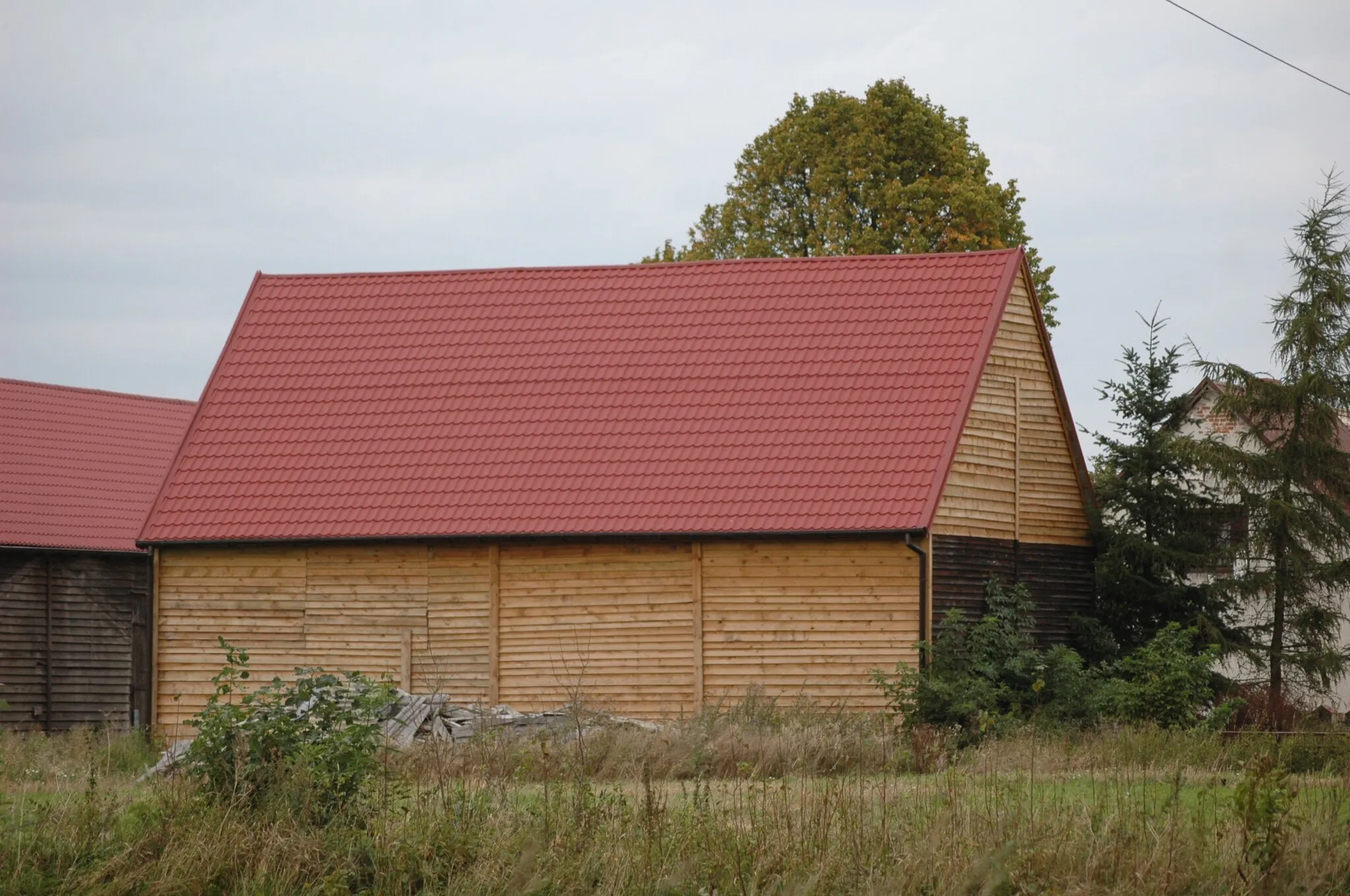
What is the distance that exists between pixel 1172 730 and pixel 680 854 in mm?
10629

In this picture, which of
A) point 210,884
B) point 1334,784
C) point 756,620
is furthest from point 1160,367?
point 210,884

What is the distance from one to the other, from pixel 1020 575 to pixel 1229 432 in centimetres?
612

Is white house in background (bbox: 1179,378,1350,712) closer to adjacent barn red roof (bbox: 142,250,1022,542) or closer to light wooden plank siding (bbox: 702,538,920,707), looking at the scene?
adjacent barn red roof (bbox: 142,250,1022,542)

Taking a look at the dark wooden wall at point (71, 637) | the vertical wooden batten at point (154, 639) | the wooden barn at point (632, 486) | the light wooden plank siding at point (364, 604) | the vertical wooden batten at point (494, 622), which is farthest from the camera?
the dark wooden wall at point (71, 637)

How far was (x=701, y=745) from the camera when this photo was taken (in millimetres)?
18422

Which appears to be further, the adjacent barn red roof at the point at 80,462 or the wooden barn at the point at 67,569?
the adjacent barn red roof at the point at 80,462

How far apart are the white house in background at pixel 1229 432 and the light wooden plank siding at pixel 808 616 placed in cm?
615

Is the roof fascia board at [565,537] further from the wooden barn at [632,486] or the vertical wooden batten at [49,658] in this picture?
the vertical wooden batten at [49,658]

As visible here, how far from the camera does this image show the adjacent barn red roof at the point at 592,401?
24.4 m

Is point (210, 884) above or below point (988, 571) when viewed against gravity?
below

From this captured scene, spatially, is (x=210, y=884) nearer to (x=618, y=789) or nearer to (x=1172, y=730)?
(x=618, y=789)

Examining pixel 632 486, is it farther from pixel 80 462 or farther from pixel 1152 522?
pixel 80 462

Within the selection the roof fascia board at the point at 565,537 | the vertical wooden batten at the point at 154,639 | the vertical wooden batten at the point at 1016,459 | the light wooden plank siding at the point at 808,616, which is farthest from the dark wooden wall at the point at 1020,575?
the vertical wooden batten at the point at 154,639

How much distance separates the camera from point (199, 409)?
91.3ft
